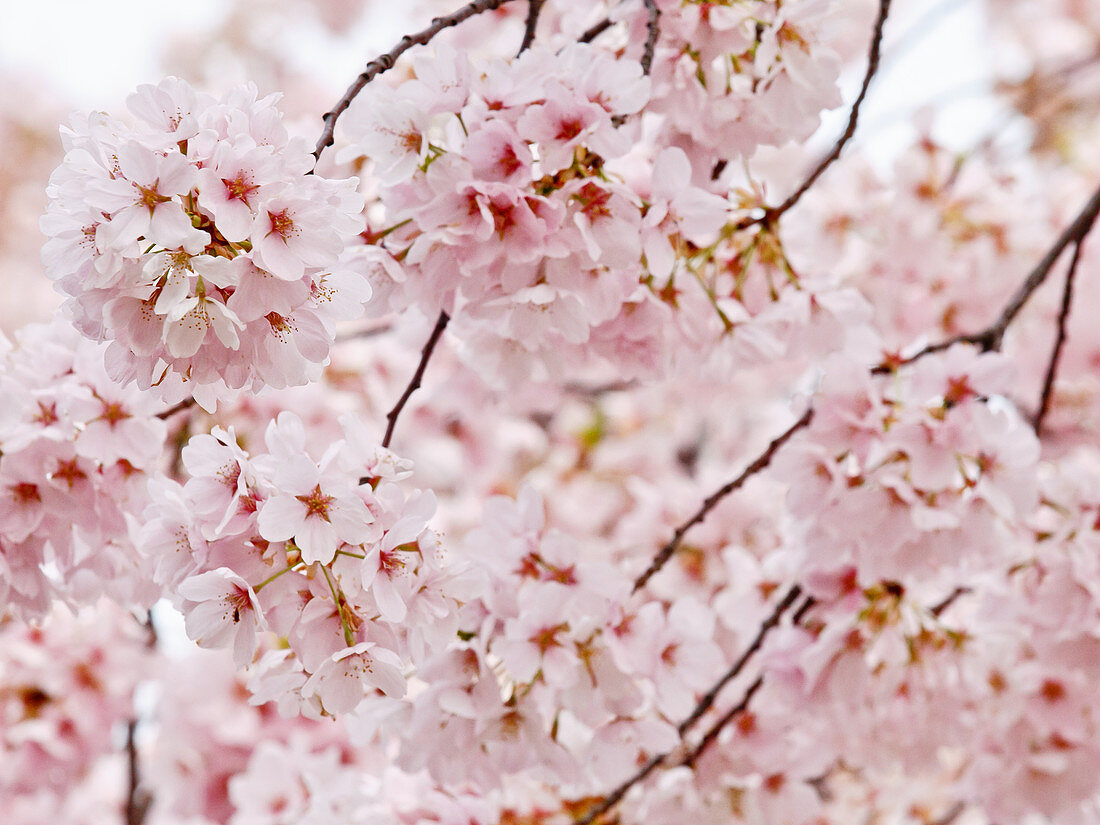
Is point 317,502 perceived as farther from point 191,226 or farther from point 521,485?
point 521,485

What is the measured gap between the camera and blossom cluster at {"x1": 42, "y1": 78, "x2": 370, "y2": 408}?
0.60m

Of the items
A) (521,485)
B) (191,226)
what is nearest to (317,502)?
(191,226)

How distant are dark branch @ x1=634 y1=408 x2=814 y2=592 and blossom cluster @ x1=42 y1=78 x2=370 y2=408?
463 millimetres

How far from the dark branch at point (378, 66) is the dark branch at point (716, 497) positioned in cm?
48

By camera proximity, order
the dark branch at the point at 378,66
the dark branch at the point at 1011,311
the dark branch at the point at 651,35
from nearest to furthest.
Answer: the dark branch at the point at 378,66 < the dark branch at the point at 651,35 < the dark branch at the point at 1011,311

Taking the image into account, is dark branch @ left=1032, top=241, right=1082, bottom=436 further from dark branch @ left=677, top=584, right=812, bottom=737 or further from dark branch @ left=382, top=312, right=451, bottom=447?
dark branch @ left=382, top=312, right=451, bottom=447

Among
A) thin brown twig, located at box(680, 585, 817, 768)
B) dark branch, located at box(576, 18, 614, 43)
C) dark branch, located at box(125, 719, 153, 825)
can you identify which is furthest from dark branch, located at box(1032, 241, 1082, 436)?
dark branch, located at box(125, 719, 153, 825)

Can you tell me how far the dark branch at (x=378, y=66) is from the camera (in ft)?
2.30

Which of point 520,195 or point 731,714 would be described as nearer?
point 520,195

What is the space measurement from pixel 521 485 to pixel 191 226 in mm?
549

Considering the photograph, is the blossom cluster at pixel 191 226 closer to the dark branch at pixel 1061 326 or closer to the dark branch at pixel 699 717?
the dark branch at pixel 699 717

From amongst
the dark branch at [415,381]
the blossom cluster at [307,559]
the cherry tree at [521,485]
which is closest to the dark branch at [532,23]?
the cherry tree at [521,485]

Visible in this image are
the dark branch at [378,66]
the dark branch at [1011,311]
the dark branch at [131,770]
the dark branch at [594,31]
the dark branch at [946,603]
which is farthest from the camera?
the dark branch at [131,770]

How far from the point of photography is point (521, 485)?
1.09 m
